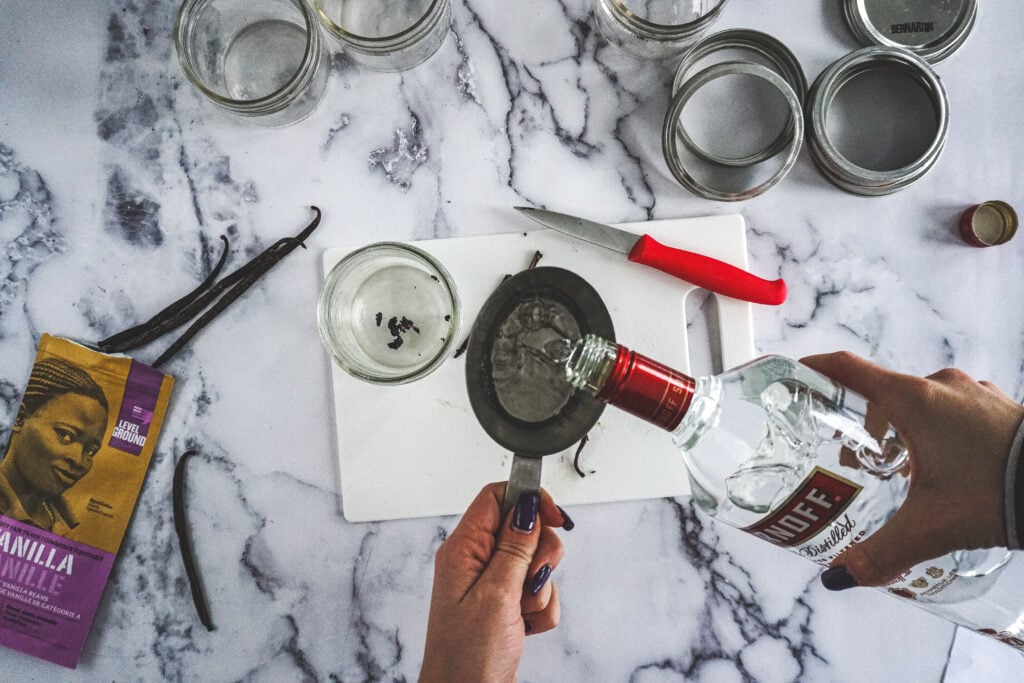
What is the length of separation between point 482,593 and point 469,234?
1.68 feet

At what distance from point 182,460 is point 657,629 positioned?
2.51 feet

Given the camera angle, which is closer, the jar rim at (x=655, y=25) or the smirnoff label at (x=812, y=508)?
the smirnoff label at (x=812, y=508)

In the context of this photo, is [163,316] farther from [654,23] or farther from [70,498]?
[654,23]

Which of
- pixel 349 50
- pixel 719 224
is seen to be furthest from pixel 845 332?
pixel 349 50

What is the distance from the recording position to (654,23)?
1021 millimetres

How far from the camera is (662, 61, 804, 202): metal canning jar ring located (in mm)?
959

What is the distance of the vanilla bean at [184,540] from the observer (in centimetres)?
106

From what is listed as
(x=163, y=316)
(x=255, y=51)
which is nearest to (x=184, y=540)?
(x=163, y=316)

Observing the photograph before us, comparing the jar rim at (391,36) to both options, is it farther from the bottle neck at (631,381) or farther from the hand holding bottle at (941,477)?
the hand holding bottle at (941,477)

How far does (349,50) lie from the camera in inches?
40.2

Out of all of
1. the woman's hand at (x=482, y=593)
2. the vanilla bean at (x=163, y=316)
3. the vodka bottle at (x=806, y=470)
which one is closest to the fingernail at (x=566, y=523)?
the woman's hand at (x=482, y=593)

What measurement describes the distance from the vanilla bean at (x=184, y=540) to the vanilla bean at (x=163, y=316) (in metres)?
0.19

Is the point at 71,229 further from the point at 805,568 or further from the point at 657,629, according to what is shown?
the point at 805,568

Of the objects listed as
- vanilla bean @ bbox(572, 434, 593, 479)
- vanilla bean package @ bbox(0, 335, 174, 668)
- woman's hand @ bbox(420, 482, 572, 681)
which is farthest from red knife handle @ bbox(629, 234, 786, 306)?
vanilla bean package @ bbox(0, 335, 174, 668)
